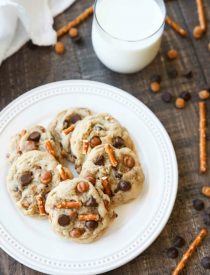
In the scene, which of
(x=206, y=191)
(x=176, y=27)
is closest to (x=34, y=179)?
(x=206, y=191)

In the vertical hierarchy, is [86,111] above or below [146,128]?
above

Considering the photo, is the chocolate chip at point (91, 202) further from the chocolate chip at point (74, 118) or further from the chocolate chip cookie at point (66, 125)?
the chocolate chip at point (74, 118)

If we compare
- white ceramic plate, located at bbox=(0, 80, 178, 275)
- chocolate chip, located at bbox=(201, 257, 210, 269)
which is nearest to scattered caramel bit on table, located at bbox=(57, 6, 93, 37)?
white ceramic plate, located at bbox=(0, 80, 178, 275)

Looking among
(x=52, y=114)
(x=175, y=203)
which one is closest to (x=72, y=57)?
(x=52, y=114)

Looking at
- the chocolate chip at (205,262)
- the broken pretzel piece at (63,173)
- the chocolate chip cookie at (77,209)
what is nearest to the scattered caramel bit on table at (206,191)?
the chocolate chip at (205,262)

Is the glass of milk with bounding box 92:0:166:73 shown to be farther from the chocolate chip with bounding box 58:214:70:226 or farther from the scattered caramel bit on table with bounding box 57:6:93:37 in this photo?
the chocolate chip with bounding box 58:214:70:226

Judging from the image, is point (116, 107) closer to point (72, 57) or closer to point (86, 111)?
point (86, 111)
